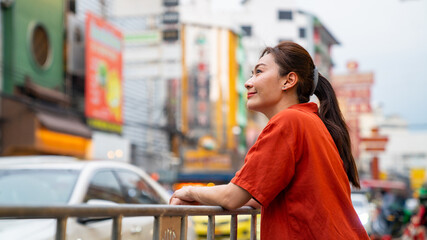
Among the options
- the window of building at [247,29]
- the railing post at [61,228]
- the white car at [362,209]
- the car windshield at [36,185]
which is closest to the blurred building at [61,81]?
the white car at [362,209]

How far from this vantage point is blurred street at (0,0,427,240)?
523cm

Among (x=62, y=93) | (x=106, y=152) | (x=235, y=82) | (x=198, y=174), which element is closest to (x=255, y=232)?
(x=62, y=93)

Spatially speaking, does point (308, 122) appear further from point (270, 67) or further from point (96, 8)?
point (96, 8)

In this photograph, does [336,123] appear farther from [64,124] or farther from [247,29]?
[247,29]

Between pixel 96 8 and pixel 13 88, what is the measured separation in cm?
979

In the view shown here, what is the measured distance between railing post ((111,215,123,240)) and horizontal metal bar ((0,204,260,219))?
0.05ft

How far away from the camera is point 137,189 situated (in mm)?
6078

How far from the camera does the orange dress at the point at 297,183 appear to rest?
229cm

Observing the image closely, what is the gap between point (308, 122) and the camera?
2.38m

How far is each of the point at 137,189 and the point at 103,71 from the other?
Answer: 22.5 metres

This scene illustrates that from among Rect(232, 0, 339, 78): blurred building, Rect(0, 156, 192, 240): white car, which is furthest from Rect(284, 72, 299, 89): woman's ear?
Rect(232, 0, 339, 78): blurred building

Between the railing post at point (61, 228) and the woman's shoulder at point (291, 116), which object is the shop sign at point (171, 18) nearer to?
the woman's shoulder at point (291, 116)

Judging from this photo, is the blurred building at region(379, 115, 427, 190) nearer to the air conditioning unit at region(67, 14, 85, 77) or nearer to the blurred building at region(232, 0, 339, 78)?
the blurred building at region(232, 0, 339, 78)

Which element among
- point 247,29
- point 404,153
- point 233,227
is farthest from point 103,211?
point 404,153
